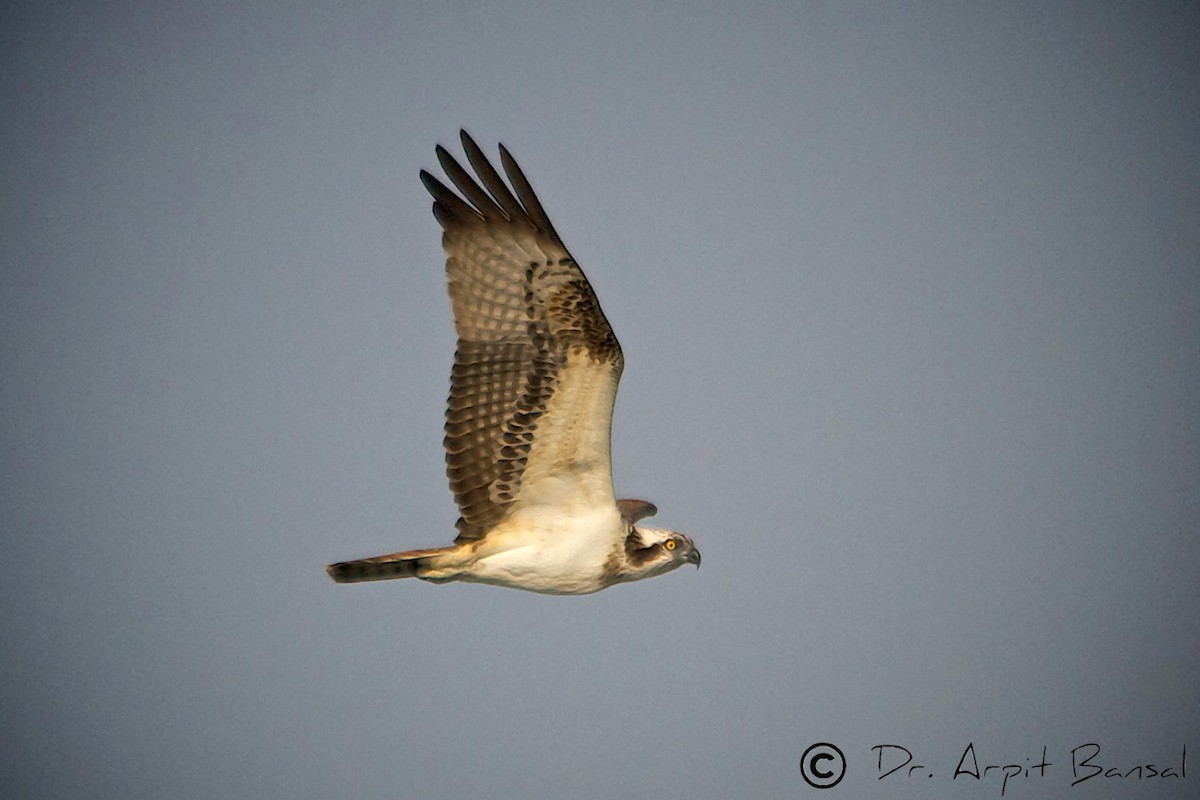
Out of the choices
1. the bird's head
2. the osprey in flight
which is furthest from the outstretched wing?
the bird's head

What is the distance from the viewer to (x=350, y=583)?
6578 millimetres

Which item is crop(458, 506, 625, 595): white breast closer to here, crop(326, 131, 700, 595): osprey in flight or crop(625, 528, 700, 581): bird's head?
crop(326, 131, 700, 595): osprey in flight

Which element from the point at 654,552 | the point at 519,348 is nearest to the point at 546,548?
the point at 654,552

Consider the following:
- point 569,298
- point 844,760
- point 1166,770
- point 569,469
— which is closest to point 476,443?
point 569,469

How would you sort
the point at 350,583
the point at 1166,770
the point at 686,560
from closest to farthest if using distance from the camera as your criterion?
the point at 350,583
the point at 686,560
the point at 1166,770

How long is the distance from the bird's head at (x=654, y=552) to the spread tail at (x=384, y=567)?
4.02 ft

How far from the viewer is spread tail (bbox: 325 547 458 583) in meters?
6.57

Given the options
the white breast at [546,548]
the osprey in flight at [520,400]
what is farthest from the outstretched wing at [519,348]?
the white breast at [546,548]

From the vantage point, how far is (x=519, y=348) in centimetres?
694

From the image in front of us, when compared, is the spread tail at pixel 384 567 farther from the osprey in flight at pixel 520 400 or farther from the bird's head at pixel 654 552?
the bird's head at pixel 654 552

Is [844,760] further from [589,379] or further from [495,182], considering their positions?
[495,182]

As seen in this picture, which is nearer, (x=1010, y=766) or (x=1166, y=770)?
(x=1010, y=766)

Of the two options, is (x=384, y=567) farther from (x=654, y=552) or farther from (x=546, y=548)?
(x=654, y=552)

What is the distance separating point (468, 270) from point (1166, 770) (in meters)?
9.14
